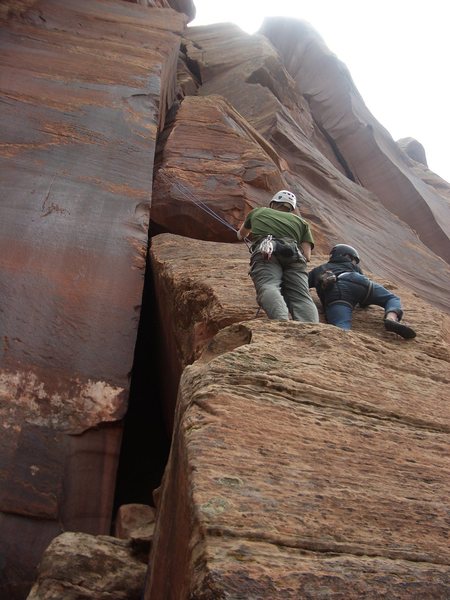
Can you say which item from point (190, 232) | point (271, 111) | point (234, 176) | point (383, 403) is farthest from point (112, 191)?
point (271, 111)

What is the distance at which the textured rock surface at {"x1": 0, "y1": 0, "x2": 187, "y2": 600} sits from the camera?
4.75 m

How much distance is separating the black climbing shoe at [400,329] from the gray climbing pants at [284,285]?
60cm

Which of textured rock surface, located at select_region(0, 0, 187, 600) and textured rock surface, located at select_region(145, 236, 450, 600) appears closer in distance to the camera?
textured rock surface, located at select_region(145, 236, 450, 600)

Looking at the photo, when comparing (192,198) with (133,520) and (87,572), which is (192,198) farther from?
(87,572)

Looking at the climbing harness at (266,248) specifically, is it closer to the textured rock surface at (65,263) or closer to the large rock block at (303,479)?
the large rock block at (303,479)

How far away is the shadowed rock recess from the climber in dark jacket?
0.22m

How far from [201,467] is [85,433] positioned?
2673 mm

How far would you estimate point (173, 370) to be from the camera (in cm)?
610

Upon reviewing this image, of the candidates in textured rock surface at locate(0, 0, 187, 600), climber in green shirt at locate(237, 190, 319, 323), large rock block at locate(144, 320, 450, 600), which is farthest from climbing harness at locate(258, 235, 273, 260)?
textured rock surface at locate(0, 0, 187, 600)

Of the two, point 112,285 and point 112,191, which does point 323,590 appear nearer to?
point 112,285

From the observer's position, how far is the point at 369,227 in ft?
43.7

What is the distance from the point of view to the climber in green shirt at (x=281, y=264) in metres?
5.11

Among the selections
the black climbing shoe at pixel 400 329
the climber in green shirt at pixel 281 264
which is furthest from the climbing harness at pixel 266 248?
the black climbing shoe at pixel 400 329

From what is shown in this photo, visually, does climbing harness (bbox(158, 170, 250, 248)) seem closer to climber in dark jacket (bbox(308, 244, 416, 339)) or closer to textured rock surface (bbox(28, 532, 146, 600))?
climber in dark jacket (bbox(308, 244, 416, 339))
